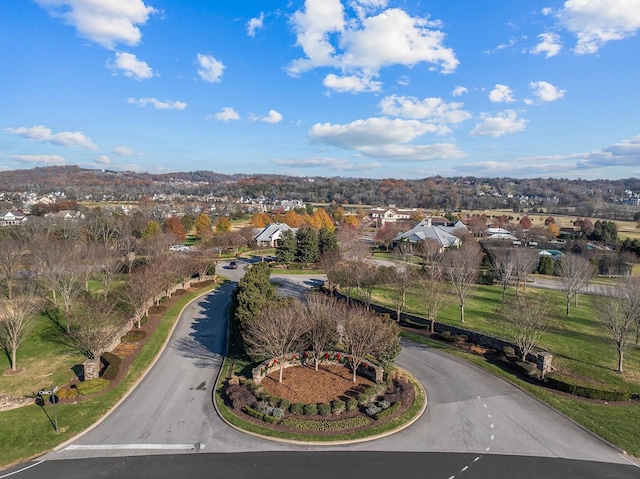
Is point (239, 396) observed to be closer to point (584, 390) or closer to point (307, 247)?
point (584, 390)

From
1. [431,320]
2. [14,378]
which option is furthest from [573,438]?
[14,378]

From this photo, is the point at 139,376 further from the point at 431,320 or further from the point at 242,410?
the point at 431,320

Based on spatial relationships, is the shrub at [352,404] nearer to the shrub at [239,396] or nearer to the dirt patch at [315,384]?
the dirt patch at [315,384]

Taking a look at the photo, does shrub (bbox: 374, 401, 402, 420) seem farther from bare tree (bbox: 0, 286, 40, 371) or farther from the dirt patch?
bare tree (bbox: 0, 286, 40, 371)

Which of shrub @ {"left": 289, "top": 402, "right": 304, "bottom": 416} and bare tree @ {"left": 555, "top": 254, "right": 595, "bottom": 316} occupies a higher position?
bare tree @ {"left": 555, "top": 254, "right": 595, "bottom": 316}

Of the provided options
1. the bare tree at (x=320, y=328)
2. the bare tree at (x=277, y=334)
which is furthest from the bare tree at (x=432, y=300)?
the bare tree at (x=277, y=334)

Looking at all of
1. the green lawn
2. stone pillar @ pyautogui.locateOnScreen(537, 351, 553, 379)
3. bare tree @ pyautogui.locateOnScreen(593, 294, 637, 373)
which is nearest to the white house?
the green lawn
